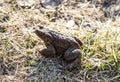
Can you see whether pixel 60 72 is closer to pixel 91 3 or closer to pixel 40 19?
pixel 40 19

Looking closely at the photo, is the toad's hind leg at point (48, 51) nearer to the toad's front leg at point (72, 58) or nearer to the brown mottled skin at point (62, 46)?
the brown mottled skin at point (62, 46)

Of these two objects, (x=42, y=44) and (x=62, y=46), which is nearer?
(x=62, y=46)

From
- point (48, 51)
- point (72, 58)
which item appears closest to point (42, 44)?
point (48, 51)

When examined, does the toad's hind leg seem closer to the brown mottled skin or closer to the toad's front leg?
the brown mottled skin

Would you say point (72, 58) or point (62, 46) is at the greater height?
point (62, 46)

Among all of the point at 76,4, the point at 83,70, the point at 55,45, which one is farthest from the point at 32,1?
the point at 83,70

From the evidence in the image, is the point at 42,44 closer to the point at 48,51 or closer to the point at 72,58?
the point at 48,51

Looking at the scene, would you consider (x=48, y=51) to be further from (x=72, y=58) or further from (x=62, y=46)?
(x=72, y=58)
